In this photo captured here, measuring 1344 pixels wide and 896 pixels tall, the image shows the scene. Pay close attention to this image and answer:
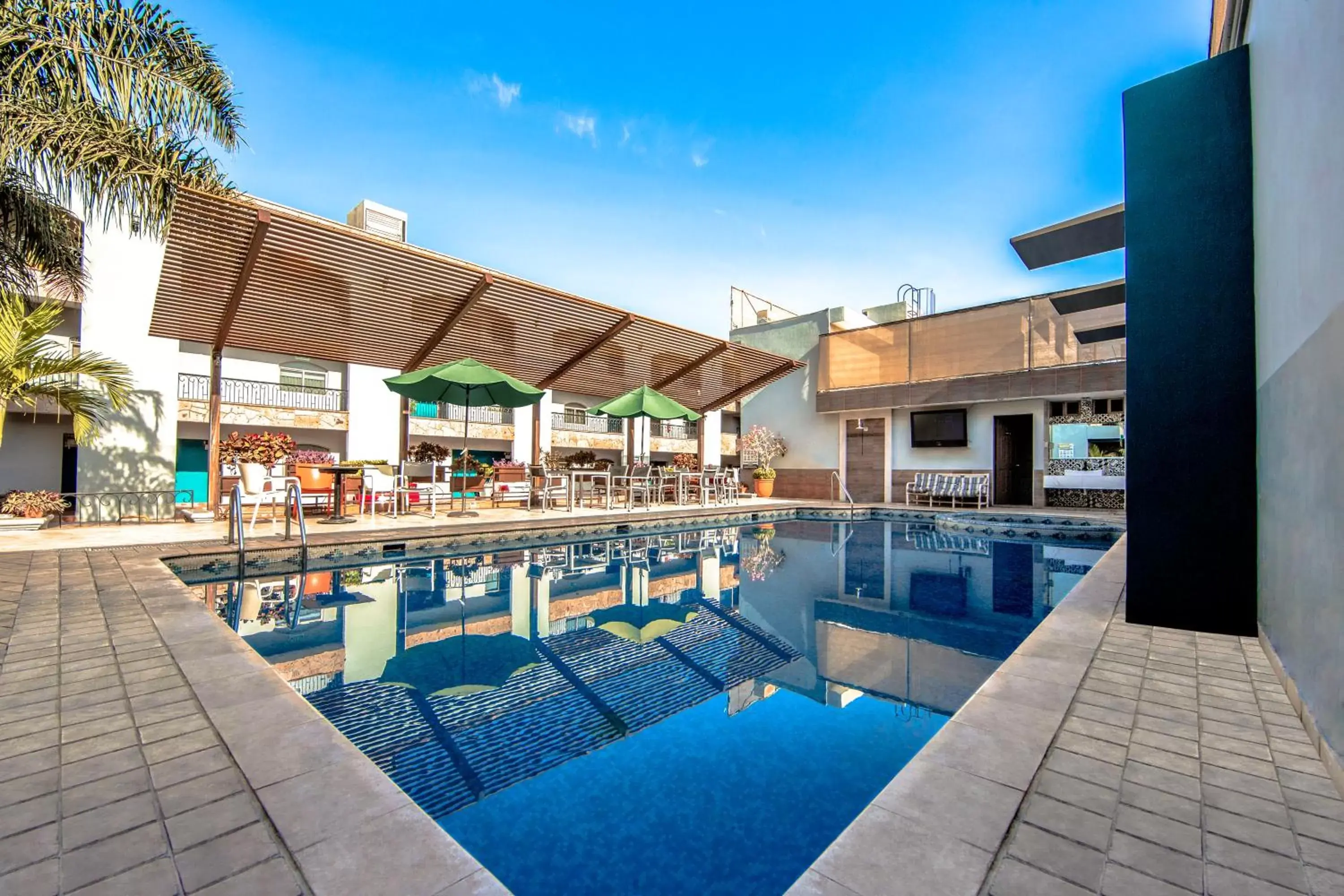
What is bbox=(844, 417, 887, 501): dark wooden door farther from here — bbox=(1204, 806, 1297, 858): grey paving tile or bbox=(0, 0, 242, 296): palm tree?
bbox=(1204, 806, 1297, 858): grey paving tile

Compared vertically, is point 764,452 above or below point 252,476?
above

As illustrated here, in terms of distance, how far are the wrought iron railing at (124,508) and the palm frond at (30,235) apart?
328 cm

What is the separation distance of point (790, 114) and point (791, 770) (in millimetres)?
14457

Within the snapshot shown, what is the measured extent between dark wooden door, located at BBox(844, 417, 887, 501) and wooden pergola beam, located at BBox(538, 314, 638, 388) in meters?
7.83

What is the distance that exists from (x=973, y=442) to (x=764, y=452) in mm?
5562

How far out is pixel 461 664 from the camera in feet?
11.7

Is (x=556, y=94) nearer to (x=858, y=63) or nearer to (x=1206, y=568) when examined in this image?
(x=858, y=63)

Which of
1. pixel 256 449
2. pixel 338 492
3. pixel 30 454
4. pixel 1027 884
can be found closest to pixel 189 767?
pixel 1027 884

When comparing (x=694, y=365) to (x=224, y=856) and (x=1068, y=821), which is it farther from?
(x=224, y=856)

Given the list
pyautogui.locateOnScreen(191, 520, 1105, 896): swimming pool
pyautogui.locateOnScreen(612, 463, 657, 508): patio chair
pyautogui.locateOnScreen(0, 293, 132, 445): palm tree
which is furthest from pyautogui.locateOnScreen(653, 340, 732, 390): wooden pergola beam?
pyautogui.locateOnScreen(0, 293, 132, 445): palm tree

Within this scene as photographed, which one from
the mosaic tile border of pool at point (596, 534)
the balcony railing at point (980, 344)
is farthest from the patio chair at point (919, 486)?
the balcony railing at point (980, 344)

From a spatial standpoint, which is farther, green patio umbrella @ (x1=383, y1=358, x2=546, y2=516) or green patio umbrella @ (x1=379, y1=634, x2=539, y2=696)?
green patio umbrella @ (x1=383, y1=358, x2=546, y2=516)

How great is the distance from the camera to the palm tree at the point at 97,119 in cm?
570

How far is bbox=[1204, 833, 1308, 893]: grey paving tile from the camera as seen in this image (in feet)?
4.25
